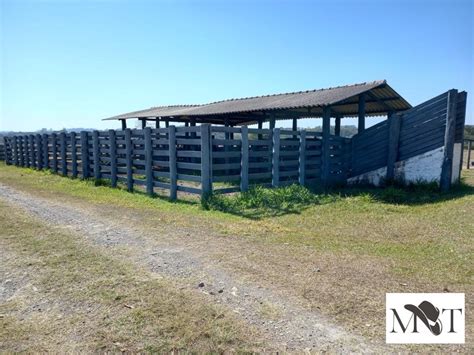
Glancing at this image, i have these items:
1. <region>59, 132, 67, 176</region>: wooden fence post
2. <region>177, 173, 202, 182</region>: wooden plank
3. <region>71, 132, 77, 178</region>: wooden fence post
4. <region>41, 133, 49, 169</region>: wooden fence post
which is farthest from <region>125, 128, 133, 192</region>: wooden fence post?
<region>41, 133, 49, 169</region>: wooden fence post

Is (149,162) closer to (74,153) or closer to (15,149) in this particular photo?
(74,153)

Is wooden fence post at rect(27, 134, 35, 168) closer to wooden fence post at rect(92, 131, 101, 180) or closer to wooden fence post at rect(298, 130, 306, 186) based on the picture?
wooden fence post at rect(92, 131, 101, 180)

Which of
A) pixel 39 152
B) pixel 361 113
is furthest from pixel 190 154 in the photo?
pixel 39 152

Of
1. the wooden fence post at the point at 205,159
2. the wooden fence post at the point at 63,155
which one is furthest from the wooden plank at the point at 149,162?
the wooden fence post at the point at 63,155

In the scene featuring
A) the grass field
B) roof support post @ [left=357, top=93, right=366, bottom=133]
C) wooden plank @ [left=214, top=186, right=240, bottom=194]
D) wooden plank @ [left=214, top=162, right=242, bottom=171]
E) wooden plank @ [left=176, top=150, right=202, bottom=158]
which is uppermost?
roof support post @ [left=357, top=93, right=366, bottom=133]

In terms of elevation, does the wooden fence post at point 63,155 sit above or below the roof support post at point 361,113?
below

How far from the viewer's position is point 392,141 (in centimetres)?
1105

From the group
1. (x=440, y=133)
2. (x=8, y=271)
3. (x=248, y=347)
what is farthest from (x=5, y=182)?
(x=440, y=133)

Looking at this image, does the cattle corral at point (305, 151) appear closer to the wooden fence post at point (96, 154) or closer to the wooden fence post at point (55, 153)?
the wooden fence post at point (96, 154)

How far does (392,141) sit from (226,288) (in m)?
9.22

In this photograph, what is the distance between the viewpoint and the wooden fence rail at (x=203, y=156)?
9062mm

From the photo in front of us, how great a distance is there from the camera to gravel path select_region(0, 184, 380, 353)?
2818 mm

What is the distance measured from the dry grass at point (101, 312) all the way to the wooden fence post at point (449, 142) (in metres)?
9.33

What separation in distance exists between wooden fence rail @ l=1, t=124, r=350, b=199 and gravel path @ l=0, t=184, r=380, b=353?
293cm
